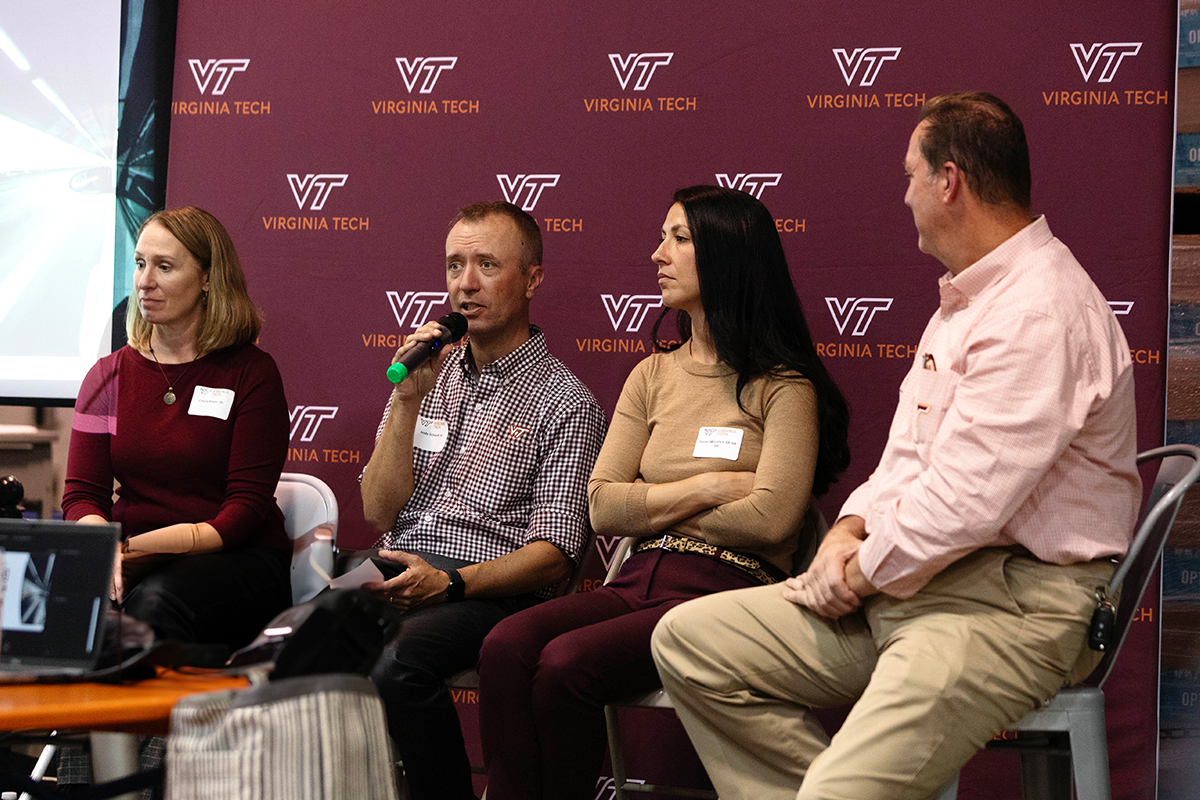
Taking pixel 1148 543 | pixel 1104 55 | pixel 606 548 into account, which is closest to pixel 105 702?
pixel 1148 543

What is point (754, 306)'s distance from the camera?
2.38m

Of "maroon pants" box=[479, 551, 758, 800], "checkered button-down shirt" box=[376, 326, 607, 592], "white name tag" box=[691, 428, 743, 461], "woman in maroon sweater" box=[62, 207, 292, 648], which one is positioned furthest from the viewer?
"checkered button-down shirt" box=[376, 326, 607, 592]

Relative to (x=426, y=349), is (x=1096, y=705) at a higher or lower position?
lower

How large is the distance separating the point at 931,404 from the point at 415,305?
1.77 meters

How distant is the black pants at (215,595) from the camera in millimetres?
2146

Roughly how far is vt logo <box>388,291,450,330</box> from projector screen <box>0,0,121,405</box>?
0.95 meters

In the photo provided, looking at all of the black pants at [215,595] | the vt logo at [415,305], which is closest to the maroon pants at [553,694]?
the black pants at [215,595]

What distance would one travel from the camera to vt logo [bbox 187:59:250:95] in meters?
3.25

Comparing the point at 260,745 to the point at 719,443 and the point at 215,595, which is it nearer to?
the point at 215,595

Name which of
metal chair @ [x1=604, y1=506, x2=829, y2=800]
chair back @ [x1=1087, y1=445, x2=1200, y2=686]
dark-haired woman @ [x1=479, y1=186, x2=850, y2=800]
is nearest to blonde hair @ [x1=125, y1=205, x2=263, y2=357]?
dark-haired woman @ [x1=479, y1=186, x2=850, y2=800]

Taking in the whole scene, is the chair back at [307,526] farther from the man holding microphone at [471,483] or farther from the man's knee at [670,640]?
the man's knee at [670,640]

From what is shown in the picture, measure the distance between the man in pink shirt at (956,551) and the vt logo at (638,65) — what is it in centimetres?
124

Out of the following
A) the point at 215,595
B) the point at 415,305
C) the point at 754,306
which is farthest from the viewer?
the point at 415,305

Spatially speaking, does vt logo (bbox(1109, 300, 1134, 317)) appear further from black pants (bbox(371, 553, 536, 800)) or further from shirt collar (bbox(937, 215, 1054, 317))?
black pants (bbox(371, 553, 536, 800))
